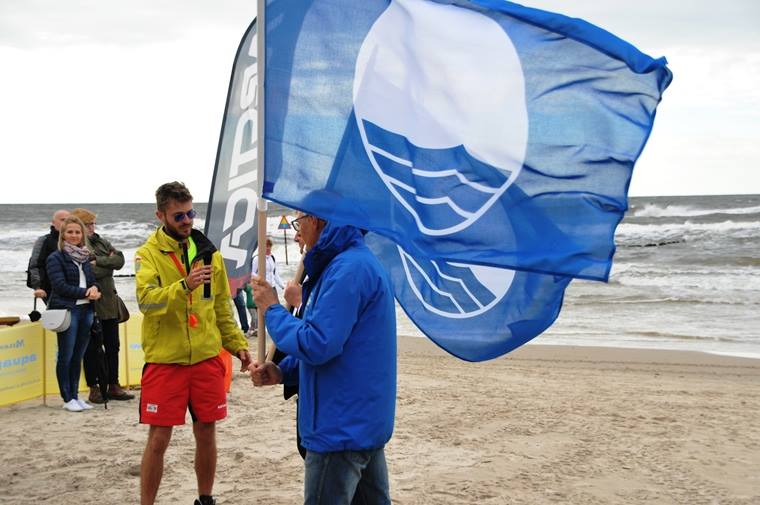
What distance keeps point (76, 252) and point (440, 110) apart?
4.77 metres

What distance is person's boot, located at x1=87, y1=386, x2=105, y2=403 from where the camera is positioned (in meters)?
8.20

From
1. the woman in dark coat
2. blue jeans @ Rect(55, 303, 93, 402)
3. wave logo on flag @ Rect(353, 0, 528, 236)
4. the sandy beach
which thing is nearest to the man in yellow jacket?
the sandy beach

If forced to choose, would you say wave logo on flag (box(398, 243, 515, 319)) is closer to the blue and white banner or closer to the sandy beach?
the blue and white banner

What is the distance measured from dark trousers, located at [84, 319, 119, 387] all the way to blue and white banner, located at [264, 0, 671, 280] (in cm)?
513

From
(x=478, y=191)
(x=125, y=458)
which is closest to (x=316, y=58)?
(x=478, y=191)

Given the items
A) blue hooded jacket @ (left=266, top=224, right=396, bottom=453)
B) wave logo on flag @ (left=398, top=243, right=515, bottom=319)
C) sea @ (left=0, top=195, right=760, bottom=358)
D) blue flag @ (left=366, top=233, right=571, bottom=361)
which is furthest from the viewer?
sea @ (left=0, top=195, right=760, bottom=358)

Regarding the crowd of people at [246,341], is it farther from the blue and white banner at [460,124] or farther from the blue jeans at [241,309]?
the blue jeans at [241,309]

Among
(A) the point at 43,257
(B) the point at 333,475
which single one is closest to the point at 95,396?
(A) the point at 43,257

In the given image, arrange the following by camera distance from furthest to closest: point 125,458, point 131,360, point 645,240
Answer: point 645,240 < point 131,360 < point 125,458

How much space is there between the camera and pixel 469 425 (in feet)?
24.2

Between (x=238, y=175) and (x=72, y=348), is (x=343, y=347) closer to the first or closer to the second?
(x=238, y=175)

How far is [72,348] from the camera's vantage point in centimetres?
771

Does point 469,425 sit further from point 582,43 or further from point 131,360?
point 582,43

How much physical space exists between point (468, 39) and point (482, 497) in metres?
2.94
